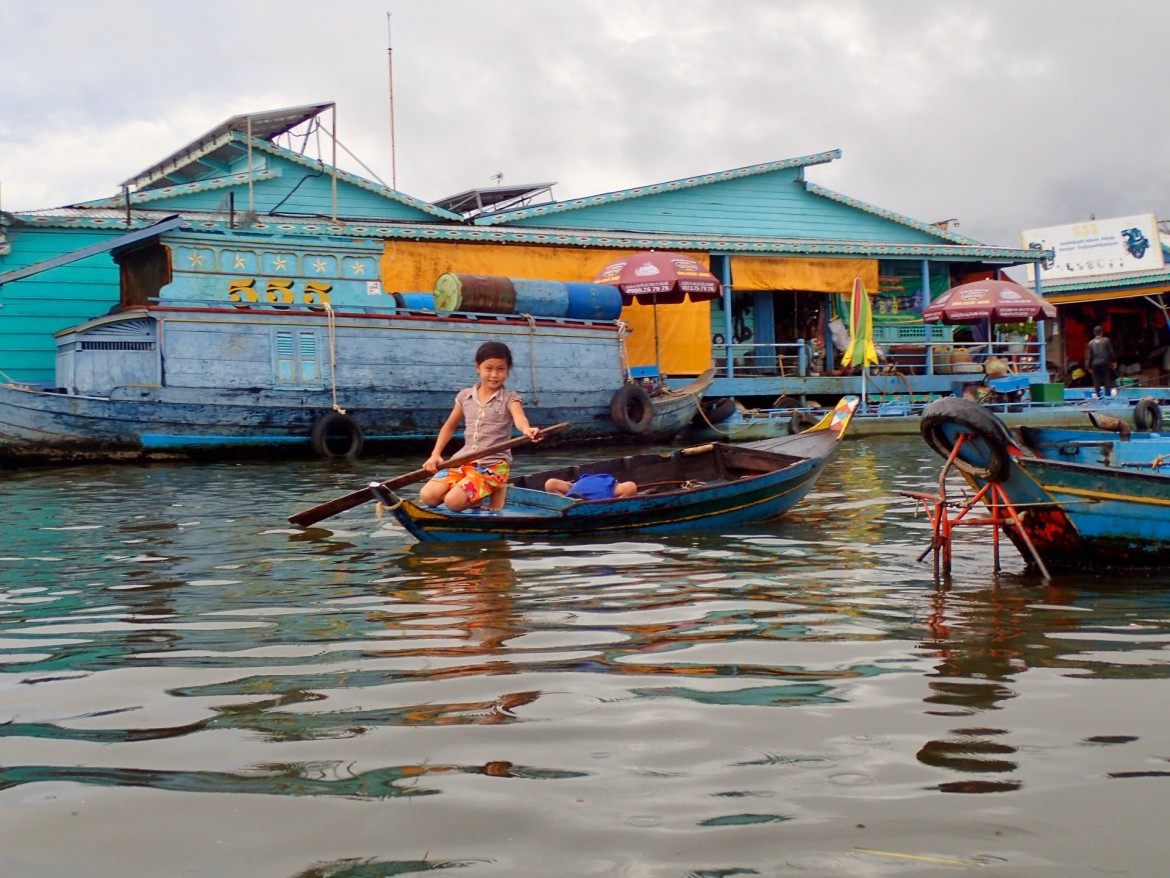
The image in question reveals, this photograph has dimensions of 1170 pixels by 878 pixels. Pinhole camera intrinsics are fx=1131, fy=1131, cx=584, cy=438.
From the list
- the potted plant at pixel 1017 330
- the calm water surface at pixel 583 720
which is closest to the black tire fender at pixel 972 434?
the calm water surface at pixel 583 720

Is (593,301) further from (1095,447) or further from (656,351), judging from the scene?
(1095,447)

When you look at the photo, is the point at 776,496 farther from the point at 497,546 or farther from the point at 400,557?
the point at 400,557

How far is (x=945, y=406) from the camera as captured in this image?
591cm

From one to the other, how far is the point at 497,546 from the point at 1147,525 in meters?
3.75

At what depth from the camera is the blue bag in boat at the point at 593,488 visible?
324 inches

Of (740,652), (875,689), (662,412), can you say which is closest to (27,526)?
(740,652)

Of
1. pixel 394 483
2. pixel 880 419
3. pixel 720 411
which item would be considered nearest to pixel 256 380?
pixel 720 411

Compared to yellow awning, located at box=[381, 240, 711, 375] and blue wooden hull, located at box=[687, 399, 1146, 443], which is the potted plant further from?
yellow awning, located at box=[381, 240, 711, 375]

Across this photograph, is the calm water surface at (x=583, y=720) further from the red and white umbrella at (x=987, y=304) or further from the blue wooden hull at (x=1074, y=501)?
the red and white umbrella at (x=987, y=304)

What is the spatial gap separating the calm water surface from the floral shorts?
1.08 m

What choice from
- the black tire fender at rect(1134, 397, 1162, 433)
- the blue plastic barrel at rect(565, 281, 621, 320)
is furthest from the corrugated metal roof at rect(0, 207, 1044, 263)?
the black tire fender at rect(1134, 397, 1162, 433)

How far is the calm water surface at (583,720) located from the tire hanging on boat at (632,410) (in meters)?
11.2

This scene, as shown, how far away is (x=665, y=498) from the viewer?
7.61 metres

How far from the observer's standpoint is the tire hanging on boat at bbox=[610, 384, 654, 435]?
17656 mm
